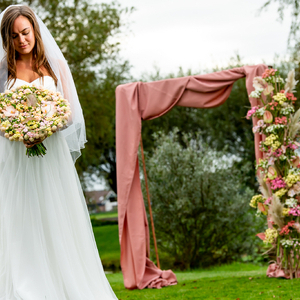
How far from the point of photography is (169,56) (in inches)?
580

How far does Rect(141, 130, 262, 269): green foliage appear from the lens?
8961 mm

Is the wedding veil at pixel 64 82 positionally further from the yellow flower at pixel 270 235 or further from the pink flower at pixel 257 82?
the yellow flower at pixel 270 235

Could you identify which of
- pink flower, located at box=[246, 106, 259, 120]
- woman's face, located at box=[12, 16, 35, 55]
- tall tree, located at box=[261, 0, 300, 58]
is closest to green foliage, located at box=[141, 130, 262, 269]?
tall tree, located at box=[261, 0, 300, 58]

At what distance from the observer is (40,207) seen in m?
2.80

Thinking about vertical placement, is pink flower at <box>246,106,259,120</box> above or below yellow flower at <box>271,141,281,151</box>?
above

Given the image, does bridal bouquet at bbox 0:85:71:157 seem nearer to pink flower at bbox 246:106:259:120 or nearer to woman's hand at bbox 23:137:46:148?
woman's hand at bbox 23:137:46:148

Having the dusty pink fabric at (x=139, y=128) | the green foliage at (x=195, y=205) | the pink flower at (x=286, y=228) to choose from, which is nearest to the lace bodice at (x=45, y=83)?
the dusty pink fabric at (x=139, y=128)

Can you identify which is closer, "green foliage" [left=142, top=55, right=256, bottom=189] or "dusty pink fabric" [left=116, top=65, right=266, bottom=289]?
"dusty pink fabric" [left=116, top=65, right=266, bottom=289]

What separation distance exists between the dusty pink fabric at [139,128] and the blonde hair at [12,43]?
264 centimetres

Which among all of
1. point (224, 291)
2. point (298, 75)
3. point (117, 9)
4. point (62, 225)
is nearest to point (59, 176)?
point (62, 225)

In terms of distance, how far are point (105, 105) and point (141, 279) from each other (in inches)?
301

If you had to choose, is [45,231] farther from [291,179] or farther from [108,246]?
[108,246]

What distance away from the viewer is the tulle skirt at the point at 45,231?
2.62 m

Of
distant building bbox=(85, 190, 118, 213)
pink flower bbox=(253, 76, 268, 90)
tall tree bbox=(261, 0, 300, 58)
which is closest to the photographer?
pink flower bbox=(253, 76, 268, 90)
